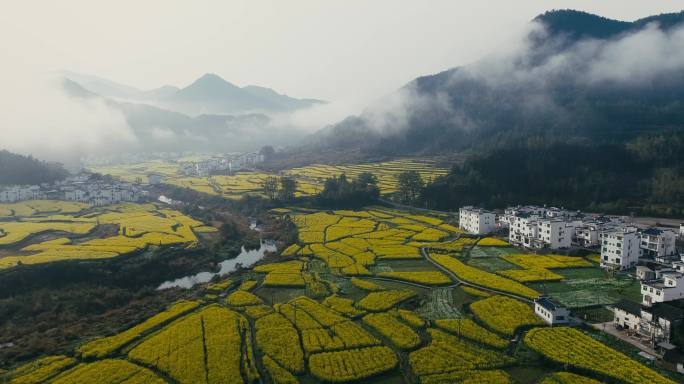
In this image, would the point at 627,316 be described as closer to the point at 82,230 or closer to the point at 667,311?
the point at 667,311

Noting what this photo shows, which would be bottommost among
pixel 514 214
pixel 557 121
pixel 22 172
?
pixel 514 214

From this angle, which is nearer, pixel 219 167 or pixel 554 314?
pixel 554 314

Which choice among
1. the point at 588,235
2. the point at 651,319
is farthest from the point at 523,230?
the point at 651,319

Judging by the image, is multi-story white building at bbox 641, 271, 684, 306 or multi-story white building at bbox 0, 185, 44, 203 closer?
multi-story white building at bbox 641, 271, 684, 306

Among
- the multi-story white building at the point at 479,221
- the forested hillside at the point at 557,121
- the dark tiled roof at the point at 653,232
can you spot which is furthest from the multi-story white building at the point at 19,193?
the dark tiled roof at the point at 653,232

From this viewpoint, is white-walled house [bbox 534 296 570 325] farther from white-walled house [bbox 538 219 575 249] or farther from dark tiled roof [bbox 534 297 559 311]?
white-walled house [bbox 538 219 575 249]

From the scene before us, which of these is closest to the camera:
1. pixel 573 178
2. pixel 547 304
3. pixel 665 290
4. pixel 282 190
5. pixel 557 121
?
pixel 547 304

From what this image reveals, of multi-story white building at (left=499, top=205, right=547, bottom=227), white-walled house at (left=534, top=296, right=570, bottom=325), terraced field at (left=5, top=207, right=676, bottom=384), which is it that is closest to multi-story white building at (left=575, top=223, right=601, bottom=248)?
multi-story white building at (left=499, top=205, right=547, bottom=227)

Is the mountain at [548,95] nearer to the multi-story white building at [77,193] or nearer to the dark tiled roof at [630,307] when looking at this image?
the multi-story white building at [77,193]
